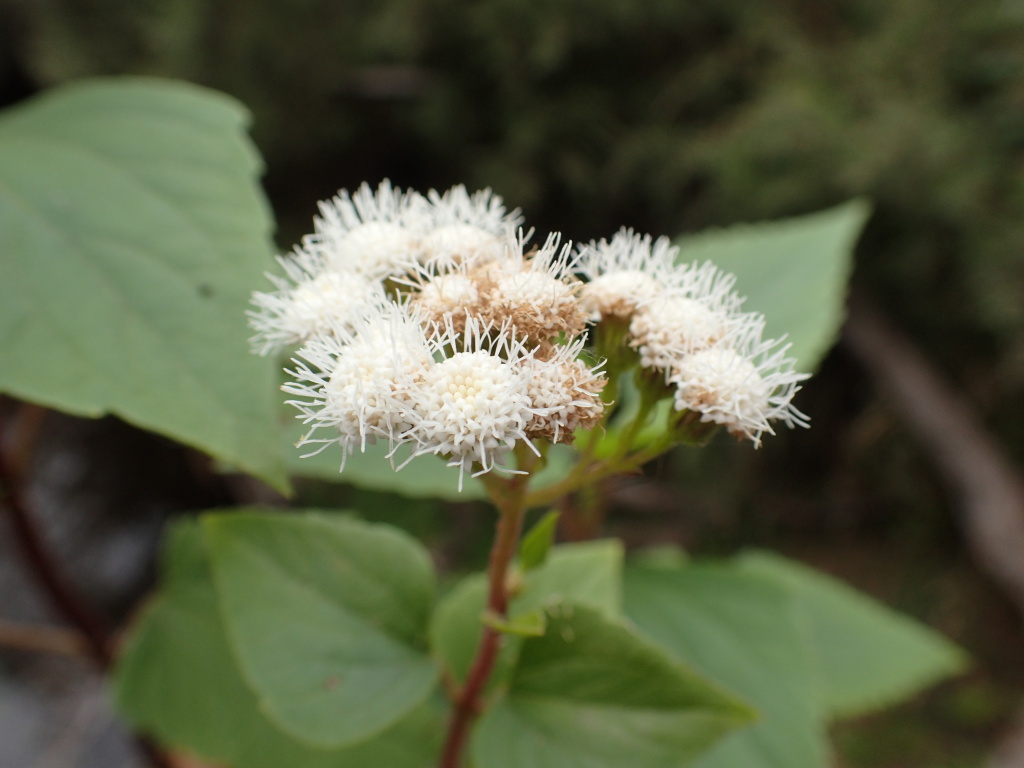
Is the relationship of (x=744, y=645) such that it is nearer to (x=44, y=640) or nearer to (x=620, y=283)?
(x=620, y=283)

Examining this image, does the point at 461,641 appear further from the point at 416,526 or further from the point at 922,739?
the point at 922,739

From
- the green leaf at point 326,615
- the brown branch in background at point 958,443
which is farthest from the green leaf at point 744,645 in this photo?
the brown branch in background at point 958,443

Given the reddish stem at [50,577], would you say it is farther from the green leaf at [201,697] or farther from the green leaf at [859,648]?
the green leaf at [859,648]

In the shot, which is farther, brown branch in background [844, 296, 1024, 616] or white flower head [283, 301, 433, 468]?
brown branch in background [844, 296, 1024, 616]

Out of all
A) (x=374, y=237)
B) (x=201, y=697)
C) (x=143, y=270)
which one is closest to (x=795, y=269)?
(x=374, y=237)

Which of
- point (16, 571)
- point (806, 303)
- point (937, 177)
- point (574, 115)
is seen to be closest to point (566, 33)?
point (574, 115)

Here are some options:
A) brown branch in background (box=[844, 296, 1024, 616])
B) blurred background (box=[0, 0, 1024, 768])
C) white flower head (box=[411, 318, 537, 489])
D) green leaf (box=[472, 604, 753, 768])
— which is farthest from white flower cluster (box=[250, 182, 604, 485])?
brown branch in background (box=[844, 296, 1024, 616])

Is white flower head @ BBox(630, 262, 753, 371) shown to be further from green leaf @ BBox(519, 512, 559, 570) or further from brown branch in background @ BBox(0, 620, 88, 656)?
brown branch in background @ BBox(0, 620, 88, 656)
